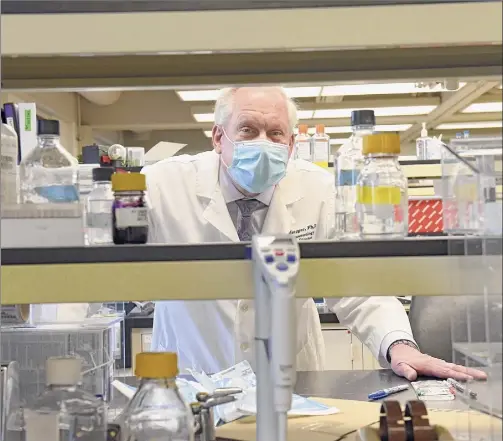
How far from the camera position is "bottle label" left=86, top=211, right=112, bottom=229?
3.64 ft

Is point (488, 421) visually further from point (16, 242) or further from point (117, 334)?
point (117, 334)

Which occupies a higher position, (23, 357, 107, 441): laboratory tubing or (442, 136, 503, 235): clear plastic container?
(442, 136, 503, 235): clear plastic container

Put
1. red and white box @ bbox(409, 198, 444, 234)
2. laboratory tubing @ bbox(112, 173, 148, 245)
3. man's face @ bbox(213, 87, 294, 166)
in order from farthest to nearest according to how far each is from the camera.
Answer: red and white box @ bbox(409, 198, 444, 234), man's face @ bbox(213, 87, 294, 166), laboratory tubing @ bbox(112, 173, 148, 245)

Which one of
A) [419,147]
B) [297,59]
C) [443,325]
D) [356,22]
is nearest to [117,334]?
[297,59]

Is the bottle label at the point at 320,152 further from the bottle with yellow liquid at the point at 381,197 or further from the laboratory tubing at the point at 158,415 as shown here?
the laboratory tubing at the point at 158,415

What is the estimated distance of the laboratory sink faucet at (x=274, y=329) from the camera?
932mm

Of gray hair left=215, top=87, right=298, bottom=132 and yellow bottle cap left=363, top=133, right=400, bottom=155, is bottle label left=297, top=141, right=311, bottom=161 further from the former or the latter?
yellow bottle cap left=363, top=133, right=400, bottom=155

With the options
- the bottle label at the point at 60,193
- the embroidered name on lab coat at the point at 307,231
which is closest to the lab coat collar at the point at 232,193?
the embroidered name on lab coat at the point at 307,231

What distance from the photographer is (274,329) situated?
0.94m

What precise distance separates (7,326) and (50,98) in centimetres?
567

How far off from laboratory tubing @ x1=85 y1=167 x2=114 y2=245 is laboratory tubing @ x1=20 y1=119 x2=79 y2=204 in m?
0.04

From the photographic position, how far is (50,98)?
22.2 feet

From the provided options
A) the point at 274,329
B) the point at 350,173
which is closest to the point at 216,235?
the point at 350,173

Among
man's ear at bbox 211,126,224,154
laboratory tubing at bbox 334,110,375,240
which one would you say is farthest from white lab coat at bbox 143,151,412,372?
laboratory tubing at bbox 334,110,375,240
